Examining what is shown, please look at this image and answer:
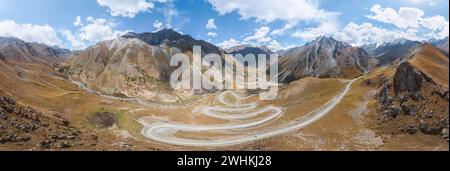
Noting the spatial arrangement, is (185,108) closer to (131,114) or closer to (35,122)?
(131,114)

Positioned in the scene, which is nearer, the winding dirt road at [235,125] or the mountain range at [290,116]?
the mountain range at [290,116]

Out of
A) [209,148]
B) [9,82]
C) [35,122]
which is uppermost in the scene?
[9,82]

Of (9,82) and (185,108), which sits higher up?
(9,82)

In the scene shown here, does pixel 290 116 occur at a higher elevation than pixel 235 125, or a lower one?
higher

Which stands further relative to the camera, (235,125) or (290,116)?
(290,116)

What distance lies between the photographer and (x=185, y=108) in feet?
446

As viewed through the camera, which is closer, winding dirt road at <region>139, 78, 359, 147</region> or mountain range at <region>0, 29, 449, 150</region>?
mountain range at <region>0, 29, 449, 150</region>

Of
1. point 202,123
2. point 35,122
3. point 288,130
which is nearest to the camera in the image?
point 35,122
